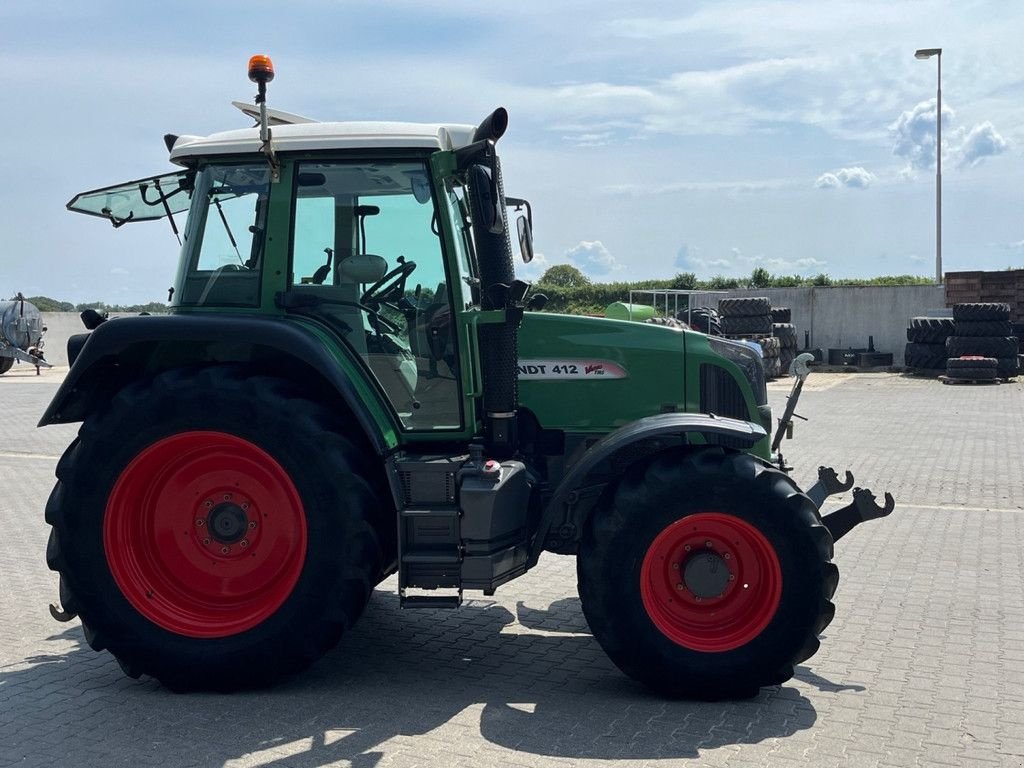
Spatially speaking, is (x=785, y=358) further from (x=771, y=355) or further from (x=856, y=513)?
(x=856, y=513)

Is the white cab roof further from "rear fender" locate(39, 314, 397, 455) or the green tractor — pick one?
"rear fender" locate(39, 314, 397, 455)

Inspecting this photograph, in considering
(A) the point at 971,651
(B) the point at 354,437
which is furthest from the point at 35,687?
(A) the point at 971,651

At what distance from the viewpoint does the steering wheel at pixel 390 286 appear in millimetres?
5148

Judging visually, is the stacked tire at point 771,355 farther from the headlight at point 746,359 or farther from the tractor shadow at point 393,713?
the tractor shadow at point 393,713

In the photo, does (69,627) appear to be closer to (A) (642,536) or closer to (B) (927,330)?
(A) (642,536)

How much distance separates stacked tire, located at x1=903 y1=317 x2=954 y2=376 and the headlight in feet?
71.8

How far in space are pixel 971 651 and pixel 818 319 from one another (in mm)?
27591

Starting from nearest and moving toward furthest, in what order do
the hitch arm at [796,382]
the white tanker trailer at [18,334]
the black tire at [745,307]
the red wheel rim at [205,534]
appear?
the red wheel rim at [205,534]
the hitch arm at [796,382]
the black tire at [745,307]
the white tanker trailer at [18,334]

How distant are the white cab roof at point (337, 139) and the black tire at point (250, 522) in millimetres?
1114

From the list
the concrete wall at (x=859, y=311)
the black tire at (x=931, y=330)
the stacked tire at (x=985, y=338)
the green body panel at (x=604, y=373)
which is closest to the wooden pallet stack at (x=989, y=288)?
the concrete wall at (x=859, y=311)

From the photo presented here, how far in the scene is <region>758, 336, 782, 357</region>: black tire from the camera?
25.0m

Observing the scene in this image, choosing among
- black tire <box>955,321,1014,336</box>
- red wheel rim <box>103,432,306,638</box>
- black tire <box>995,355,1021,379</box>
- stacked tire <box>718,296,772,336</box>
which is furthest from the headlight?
black tire <box>955,321,1014,336</box>

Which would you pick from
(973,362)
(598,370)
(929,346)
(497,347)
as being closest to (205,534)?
(497,347)

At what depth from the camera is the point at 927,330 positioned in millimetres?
26109
